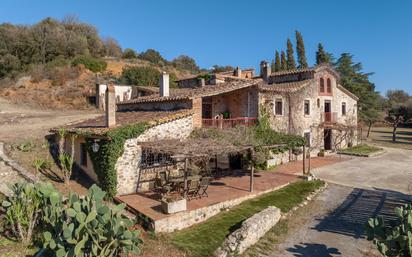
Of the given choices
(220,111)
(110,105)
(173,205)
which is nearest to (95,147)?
(110,105)

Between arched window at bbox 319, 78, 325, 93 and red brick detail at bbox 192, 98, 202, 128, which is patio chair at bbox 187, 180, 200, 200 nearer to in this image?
red brick detail at bbox 192, 98, 202, 128

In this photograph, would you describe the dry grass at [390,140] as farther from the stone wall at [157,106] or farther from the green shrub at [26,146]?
the green shrub at [26,146]

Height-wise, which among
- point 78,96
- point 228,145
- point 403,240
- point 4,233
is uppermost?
point 78,96

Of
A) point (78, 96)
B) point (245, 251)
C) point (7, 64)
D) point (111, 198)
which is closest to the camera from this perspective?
point (245, 251)

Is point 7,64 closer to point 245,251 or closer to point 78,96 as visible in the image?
point 78,96

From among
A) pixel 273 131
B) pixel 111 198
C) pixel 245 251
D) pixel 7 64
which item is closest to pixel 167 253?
pixel 245 251

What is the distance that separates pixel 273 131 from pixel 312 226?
1017cm

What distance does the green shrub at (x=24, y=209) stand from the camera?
24.6 feet

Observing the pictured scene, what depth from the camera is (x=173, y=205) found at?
373 inches

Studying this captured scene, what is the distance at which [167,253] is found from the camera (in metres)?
7.74

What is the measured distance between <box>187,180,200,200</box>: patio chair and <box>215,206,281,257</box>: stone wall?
8.89 feet

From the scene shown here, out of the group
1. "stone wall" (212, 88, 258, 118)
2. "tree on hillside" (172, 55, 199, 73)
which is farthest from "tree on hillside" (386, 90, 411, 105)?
"stone wall" (212, 88, 258, 118)

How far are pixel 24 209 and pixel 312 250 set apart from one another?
8.23 m

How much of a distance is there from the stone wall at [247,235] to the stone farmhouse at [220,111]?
5.48m
